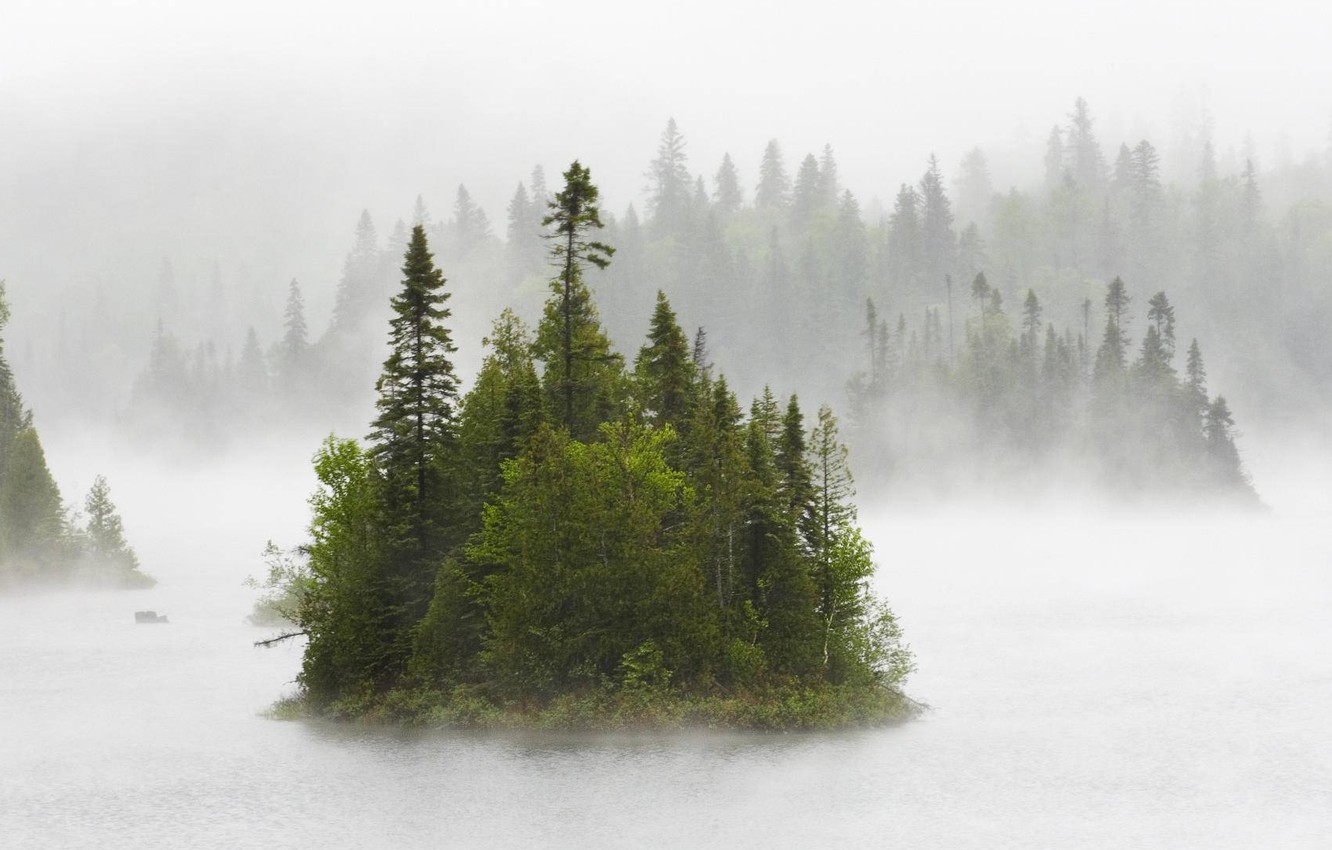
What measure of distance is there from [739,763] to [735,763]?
0.17 m

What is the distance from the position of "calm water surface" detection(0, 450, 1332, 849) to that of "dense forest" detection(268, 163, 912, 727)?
2456 mm

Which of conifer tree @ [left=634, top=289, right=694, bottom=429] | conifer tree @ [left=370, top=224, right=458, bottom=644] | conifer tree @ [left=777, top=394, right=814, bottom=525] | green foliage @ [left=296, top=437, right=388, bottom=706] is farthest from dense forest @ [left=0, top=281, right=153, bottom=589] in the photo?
conifer tree @ [left=777, top=394, right=814, bottom=525]

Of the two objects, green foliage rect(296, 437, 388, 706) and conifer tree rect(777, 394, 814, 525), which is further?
conifer tree rect(777, 394, 814, 525)

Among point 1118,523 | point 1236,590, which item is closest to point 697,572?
point 1236,590

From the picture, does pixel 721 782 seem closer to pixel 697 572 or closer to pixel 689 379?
pixel 697 572


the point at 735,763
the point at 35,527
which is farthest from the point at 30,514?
the point at 735,763

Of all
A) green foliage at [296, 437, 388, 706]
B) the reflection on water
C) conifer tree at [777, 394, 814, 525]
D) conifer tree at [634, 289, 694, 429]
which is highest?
conifer tree at [634, 289, 694, 429]

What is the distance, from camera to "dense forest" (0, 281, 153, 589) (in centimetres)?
12306

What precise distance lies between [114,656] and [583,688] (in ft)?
139

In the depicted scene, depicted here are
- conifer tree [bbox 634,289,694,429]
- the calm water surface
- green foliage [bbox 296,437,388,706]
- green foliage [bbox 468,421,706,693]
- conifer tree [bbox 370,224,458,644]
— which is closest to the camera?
the calm water surface

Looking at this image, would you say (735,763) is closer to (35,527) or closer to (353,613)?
(353,613)

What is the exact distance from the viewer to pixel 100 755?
6159cm

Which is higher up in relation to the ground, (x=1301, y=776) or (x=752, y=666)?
(x=752, y=666)

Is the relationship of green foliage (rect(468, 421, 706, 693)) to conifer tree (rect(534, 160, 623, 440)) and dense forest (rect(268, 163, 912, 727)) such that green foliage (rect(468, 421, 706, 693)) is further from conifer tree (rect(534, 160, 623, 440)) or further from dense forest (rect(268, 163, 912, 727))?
conifer tree (rect(534, 160, 623, 440))
